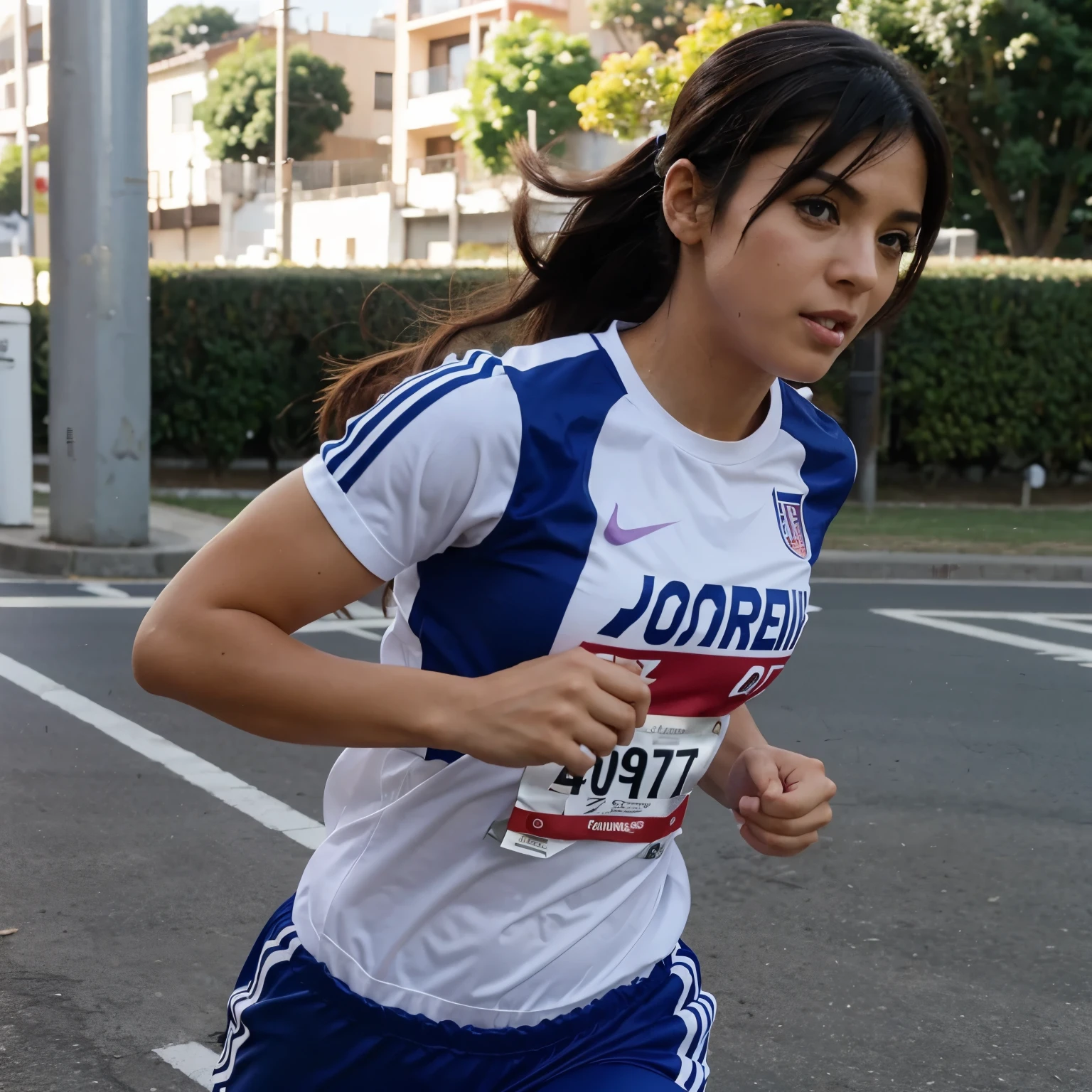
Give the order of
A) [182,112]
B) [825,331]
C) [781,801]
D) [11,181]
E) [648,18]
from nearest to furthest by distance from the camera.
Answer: [825,331] < [781,801] < [648,18] < [182,112] < [11,181]

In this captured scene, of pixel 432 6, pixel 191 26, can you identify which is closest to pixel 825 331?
pixel 432 6

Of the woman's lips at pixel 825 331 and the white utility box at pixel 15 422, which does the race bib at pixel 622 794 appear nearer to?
the woman's lips at pixel 825 331

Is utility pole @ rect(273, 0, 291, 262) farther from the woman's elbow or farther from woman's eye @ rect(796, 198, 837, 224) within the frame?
the woman's elbow

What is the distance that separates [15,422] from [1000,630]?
731cm

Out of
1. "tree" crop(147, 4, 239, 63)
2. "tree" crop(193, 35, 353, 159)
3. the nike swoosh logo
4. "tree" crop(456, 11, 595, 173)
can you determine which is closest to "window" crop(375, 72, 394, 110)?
"tree" crop(193, 35, 353, 159)

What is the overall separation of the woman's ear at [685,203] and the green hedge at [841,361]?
14738 millimetres

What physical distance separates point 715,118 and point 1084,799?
4.69m

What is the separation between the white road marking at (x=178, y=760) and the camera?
17.7 feet

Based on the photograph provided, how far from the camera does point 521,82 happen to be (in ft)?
207

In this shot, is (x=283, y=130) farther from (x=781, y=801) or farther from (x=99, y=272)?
(x=781, y=801)

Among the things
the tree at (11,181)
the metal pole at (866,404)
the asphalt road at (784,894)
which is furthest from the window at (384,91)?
the asphalt road at (784,894)

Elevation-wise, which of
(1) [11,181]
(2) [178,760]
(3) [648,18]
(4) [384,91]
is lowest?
(2) [178,760]

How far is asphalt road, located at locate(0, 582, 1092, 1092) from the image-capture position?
3.77 metres

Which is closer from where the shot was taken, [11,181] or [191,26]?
[11,181]
